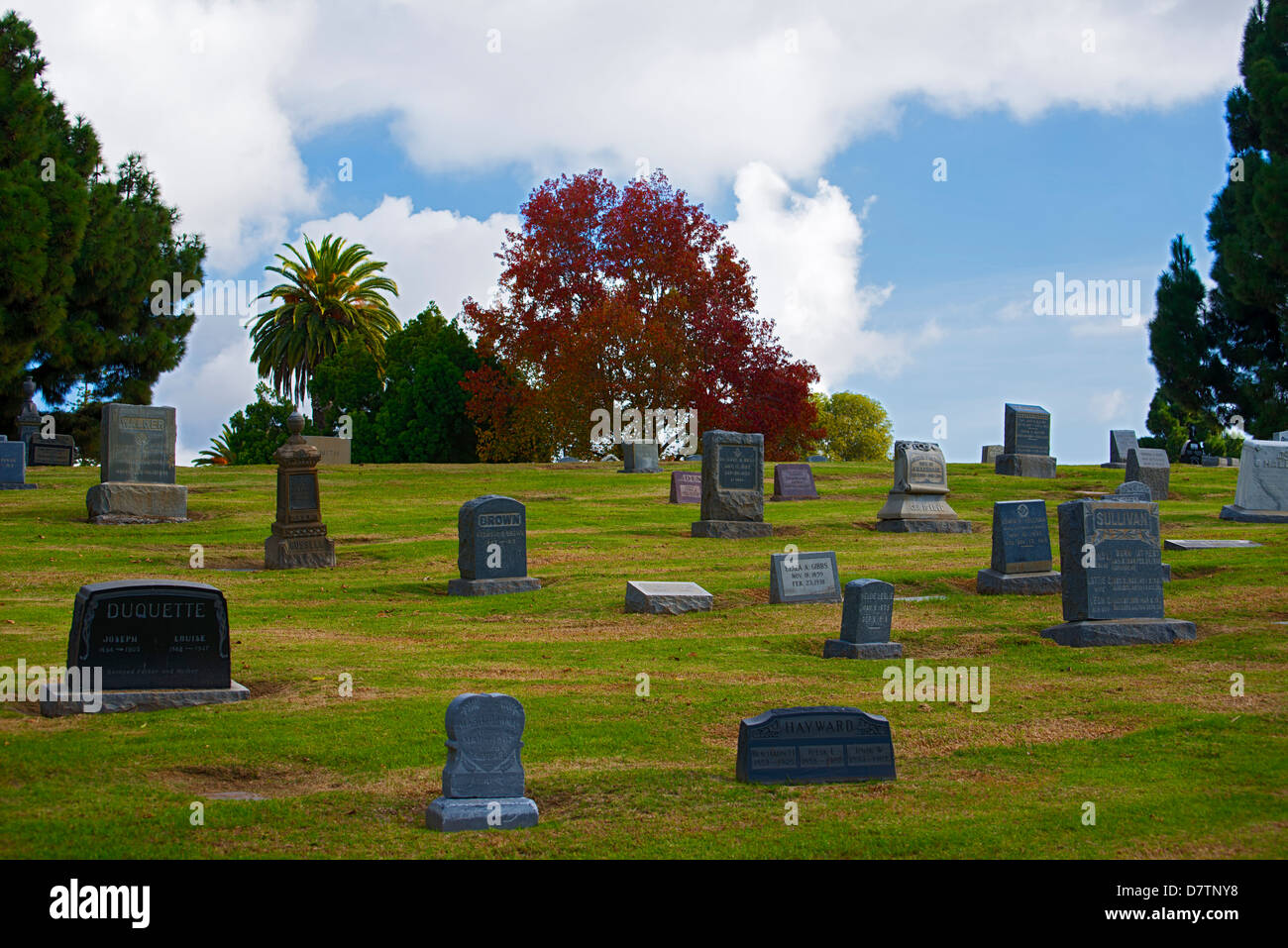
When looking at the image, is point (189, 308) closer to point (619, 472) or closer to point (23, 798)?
point (619, 472)

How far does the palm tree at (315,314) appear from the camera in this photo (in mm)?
66438

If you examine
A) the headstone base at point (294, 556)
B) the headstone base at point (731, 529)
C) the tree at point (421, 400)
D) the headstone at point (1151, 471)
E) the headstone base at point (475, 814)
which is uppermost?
the tree at point (421, 400)

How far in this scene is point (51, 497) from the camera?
84.8 ft

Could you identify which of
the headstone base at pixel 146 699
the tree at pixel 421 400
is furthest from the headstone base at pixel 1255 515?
the tree at pixel 421 400

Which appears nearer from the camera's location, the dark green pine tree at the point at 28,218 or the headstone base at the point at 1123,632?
the headstone base at the point at 1123,632

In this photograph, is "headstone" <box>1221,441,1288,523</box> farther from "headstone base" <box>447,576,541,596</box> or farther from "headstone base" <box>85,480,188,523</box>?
"headstone base" <box>85,480,188,523</box>

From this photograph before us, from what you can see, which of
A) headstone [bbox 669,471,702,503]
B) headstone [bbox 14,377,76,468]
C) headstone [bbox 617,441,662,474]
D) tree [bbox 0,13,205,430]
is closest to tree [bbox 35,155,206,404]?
tree [bbox 0,13,205,430]

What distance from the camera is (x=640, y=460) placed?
118ft

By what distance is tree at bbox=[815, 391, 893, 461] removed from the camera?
79500 mm

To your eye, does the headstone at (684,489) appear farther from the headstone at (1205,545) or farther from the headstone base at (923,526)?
the headstone at (1205,545)

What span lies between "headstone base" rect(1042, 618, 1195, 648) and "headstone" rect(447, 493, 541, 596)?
7.62 metres

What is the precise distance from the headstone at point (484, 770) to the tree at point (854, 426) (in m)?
72.5

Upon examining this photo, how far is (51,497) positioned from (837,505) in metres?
17.3

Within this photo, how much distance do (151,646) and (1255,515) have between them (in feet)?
69.0
